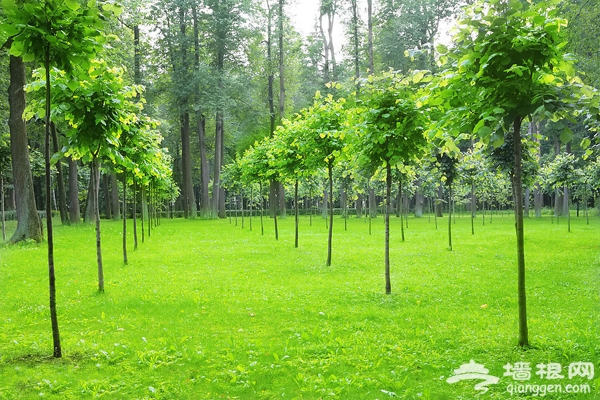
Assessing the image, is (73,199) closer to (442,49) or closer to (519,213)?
(442,49)

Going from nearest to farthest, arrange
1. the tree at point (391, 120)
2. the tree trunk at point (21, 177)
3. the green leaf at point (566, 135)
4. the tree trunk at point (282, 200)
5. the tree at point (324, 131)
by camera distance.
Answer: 1. the green leaf at point (566, 135)
2. the tree at point (391, 120)
3. the tree at point (324, 131)
4. the tree trunk at point (21, 177)
5. the tree trunk at point (282, 200)

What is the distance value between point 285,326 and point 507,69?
463 cm

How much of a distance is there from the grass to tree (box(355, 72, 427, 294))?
2857 millimetres

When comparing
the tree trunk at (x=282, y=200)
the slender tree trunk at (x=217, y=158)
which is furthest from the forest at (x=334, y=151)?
the tree trunk at (x=282, y=200)

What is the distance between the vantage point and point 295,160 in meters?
13.4

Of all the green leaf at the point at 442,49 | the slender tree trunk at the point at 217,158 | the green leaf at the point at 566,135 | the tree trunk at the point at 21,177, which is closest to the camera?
the green leaf at the point at 566,135

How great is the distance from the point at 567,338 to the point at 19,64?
61.1 ft

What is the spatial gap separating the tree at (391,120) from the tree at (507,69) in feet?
8.36

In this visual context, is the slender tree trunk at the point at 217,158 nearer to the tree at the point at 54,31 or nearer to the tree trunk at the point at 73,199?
the tree trunk at the point at 73,199

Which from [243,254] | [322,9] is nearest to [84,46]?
[243,254]

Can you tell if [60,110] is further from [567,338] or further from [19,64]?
[19,64]

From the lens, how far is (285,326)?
6.50m

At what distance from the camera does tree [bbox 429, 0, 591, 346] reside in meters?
4.32

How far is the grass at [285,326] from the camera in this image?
4.48 metres
